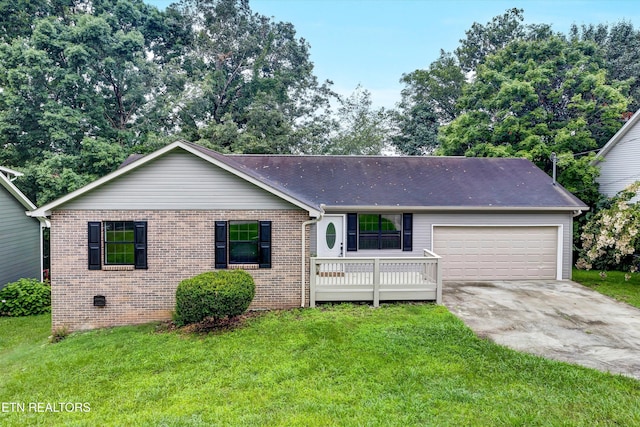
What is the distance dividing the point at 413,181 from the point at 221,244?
304 inches

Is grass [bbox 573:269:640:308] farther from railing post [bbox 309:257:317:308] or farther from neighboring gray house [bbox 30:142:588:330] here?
railing post [bbox 309:257:317:308]

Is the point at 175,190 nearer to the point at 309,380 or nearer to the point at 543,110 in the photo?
the point at 309,380

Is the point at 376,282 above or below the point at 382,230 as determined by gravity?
below

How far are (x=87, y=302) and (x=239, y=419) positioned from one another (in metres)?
6.03

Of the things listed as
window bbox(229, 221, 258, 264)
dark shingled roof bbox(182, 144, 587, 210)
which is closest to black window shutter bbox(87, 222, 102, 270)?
window bbox(229, 221, 258, 264)

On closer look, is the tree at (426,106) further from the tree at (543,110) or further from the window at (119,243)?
the window at (119,243)

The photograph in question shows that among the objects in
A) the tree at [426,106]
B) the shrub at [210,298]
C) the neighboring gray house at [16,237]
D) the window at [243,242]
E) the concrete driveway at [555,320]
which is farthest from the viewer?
the tree at [426,106]

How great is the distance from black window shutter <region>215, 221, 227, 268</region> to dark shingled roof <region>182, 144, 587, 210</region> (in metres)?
3.12

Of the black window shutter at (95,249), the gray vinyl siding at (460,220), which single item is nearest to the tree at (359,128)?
the gray vinyl siding at (460,220)

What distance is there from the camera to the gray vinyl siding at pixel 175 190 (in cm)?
828

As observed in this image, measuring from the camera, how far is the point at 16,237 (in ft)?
40.6

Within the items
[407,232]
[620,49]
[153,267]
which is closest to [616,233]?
[407,232]

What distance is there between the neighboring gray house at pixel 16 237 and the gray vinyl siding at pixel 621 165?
76.4 ft

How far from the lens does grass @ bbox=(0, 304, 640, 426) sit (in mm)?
4457
